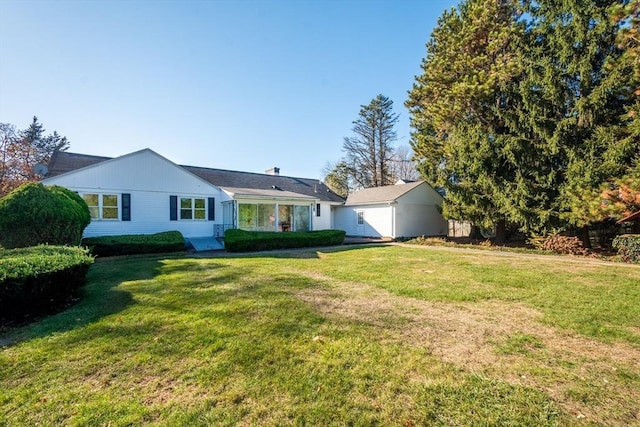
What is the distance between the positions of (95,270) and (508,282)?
11749mm

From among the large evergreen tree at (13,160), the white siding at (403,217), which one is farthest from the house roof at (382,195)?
the large evergreen tree at (13,160)

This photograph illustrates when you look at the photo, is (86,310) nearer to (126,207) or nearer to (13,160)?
(126,207)

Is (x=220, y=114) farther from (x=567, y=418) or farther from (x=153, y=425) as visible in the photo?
(x=567, y=418)

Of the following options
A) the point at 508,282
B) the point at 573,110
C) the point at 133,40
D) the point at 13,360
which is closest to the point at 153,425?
the point at 13,360

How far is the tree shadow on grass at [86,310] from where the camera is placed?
165 inches

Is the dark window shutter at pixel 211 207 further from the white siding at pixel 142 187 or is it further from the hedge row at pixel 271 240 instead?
the hedge row at pixel 271 240

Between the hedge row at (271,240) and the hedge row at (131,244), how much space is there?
8.00 ft

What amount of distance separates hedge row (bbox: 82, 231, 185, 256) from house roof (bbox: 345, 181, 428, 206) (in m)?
13.9

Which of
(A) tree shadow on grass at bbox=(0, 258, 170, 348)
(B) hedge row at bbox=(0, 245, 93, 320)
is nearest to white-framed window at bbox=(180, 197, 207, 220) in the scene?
(A) tree shadow on grass at bbox=(0, 258, 170, 348)

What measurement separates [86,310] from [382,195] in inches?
792

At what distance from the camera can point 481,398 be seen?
2.58 meters

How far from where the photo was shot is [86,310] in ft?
16.7

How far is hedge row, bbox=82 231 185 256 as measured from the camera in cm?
1241

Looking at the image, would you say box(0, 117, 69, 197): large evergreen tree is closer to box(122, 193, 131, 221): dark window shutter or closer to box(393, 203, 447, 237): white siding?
box(122, 193, 131, 221): dark window shutter
